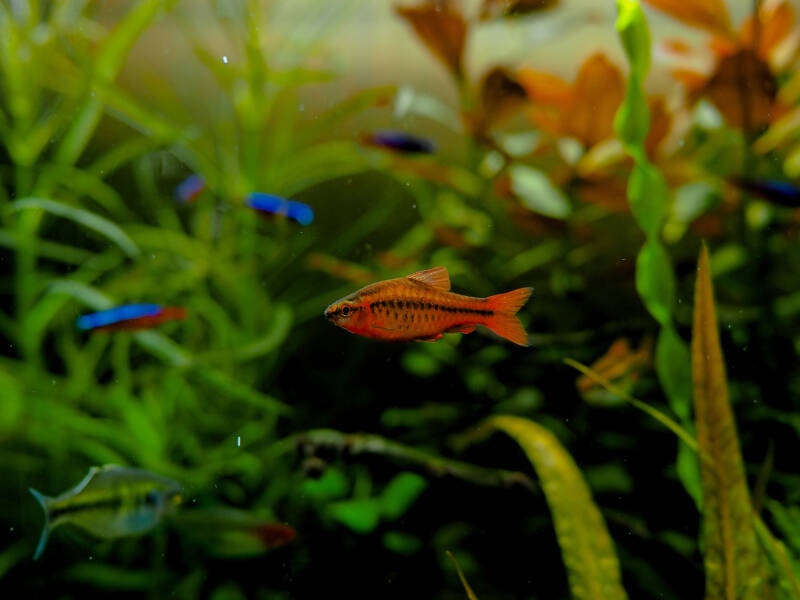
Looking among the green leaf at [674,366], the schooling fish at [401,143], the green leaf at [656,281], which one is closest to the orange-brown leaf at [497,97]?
the schooling fish at [401,143]

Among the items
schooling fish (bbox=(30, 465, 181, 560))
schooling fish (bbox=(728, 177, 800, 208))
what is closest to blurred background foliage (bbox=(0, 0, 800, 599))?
schooling fish (bbox=(728, 177, 800, 208))

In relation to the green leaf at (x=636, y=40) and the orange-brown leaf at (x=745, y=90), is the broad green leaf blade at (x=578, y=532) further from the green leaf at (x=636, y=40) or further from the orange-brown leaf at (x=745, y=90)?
the orange-brown leaf at (x=745, y=90)

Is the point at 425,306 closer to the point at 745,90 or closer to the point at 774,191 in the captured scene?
the point at 774,191

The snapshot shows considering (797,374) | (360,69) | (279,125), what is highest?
(360,69)

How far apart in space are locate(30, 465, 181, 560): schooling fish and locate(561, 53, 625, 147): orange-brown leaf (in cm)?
185

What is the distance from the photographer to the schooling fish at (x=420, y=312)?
2.86ft

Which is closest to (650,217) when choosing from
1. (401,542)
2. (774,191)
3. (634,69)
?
(634,69)

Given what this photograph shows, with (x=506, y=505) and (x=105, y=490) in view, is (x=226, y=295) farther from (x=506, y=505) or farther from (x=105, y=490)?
(x=506, y=505)

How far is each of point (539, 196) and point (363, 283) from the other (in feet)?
2.39

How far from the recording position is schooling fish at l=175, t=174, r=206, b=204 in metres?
2.10

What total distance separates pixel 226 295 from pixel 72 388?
68 centimetres

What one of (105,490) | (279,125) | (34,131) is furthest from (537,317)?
(34,131)

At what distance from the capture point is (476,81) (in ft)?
7.07

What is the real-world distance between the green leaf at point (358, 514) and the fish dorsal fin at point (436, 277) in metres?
1.08
